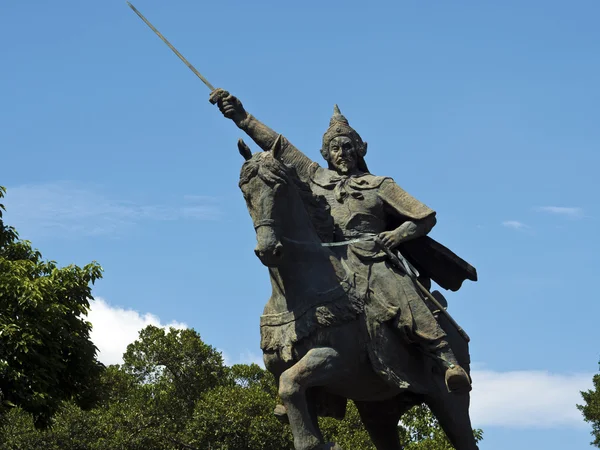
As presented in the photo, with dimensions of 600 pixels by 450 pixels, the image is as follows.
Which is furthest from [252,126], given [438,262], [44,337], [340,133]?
[44,337]

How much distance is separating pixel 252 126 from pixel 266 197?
230 centimetres

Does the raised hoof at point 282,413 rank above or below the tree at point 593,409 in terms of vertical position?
below

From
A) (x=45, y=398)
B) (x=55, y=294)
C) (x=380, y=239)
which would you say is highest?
(x=55, y=294)

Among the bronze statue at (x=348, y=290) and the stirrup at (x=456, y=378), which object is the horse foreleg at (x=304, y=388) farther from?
the stirrup at (x=456, y=378)

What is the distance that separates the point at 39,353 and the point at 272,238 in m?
12.5

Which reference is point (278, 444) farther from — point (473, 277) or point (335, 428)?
point (473, 277)

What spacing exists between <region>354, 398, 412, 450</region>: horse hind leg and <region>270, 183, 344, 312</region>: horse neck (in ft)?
6.27

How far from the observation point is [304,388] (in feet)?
30.0

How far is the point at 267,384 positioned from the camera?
35250 mm

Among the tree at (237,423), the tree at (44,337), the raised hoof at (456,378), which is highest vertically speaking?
the tree at (237,423)

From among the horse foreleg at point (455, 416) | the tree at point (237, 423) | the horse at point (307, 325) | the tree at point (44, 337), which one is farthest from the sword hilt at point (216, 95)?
the tree at point (237, 423)

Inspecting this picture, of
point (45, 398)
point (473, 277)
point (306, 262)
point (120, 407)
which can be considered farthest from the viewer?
point (120, 407)

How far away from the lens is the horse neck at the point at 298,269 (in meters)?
9.36

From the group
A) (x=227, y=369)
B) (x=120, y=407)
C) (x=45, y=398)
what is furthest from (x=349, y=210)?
(x=227, y=369)
